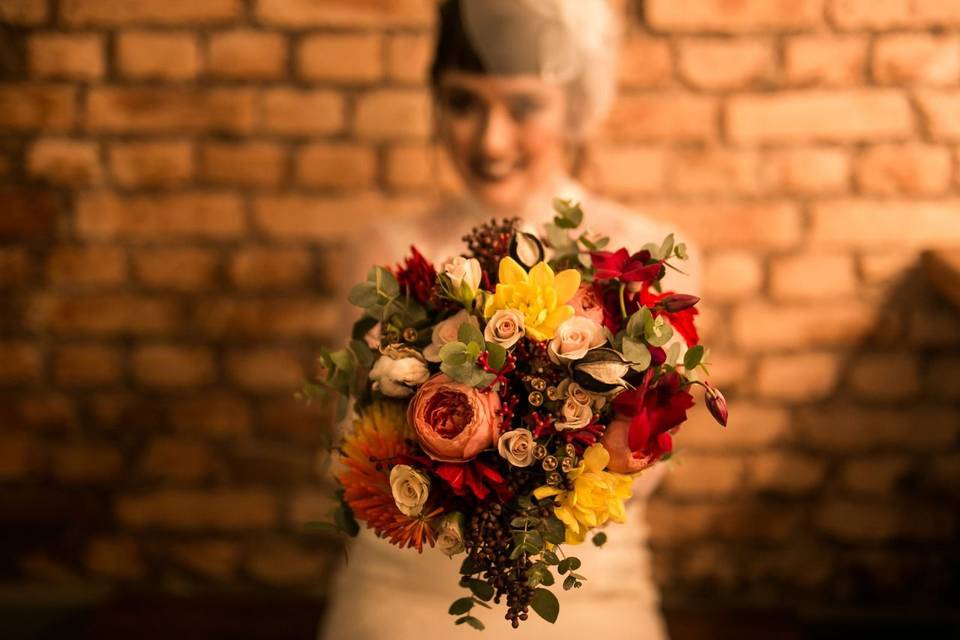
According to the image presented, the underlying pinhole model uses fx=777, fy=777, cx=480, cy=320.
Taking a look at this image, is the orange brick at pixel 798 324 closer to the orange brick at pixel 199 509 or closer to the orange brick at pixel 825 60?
the orange brick at pixel 825 60

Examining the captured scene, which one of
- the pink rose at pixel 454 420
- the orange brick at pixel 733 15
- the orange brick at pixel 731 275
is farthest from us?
the orange brick at pixel 731 275

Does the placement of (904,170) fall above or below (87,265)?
above

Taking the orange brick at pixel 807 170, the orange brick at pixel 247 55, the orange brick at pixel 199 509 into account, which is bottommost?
the orange brick at pixel 199 509

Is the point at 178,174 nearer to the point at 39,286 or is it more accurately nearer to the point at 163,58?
the point at 163,58

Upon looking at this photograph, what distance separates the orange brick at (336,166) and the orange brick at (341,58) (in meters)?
0.14

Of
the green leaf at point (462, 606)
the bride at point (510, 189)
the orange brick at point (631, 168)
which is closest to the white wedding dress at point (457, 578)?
the bride at point (510, 189)

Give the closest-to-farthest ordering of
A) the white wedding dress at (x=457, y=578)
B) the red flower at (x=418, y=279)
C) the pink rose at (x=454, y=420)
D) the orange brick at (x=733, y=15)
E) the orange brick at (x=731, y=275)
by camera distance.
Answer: the pink rose at (x=454, y=420), the red flower at (x=418, y=279), the white wedding dress at (x=457, y=578), the orange brick at (x=733, y=15), the orange brick at (x=731, y=275)

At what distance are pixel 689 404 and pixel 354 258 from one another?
2.69 ft

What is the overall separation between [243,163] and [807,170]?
1.15 m

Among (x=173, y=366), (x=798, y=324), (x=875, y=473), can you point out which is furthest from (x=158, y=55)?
(x=875, y=473)

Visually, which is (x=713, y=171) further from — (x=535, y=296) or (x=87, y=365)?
(x=87, y=365)

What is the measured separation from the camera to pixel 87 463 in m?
1.75

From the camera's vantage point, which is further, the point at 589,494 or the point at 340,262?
the point at 340,262

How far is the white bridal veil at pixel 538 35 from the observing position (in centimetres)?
124
